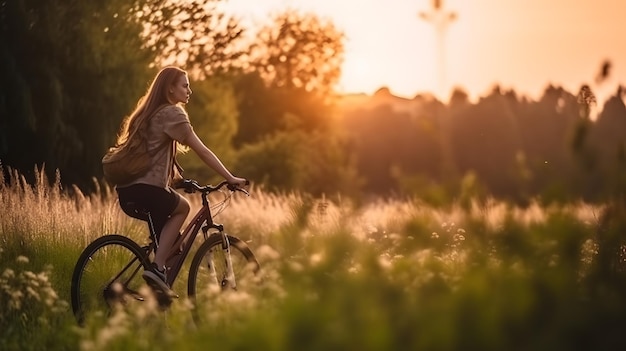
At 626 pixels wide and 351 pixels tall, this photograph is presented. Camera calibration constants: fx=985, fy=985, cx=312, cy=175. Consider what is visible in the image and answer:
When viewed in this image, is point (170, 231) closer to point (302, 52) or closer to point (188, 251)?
point (188, 251)

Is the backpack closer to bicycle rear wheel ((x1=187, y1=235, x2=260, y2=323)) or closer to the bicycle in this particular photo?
the bicycle

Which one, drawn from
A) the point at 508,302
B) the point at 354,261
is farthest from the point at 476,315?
the point at 354,261

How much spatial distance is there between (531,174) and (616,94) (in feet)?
1.43

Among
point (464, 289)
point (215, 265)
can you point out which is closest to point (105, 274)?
point (215, 265)

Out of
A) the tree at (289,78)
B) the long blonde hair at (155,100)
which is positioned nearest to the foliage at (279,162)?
the tree at (289,78)

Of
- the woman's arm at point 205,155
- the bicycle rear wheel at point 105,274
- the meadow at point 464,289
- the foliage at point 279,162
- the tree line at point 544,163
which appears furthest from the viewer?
the foliage at point 279,162

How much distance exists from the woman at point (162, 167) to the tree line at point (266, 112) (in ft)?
4.74

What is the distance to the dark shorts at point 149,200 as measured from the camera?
24.1 feet

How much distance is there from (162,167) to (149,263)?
0.75 m

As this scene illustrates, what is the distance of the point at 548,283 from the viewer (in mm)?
3857

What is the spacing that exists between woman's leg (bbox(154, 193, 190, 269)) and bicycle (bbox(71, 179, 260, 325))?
84 millimetres

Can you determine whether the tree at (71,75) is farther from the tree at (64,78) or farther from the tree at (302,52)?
the tree at (302,52)

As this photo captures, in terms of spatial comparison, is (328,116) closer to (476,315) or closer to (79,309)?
(79,309)

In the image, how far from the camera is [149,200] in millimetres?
7355
